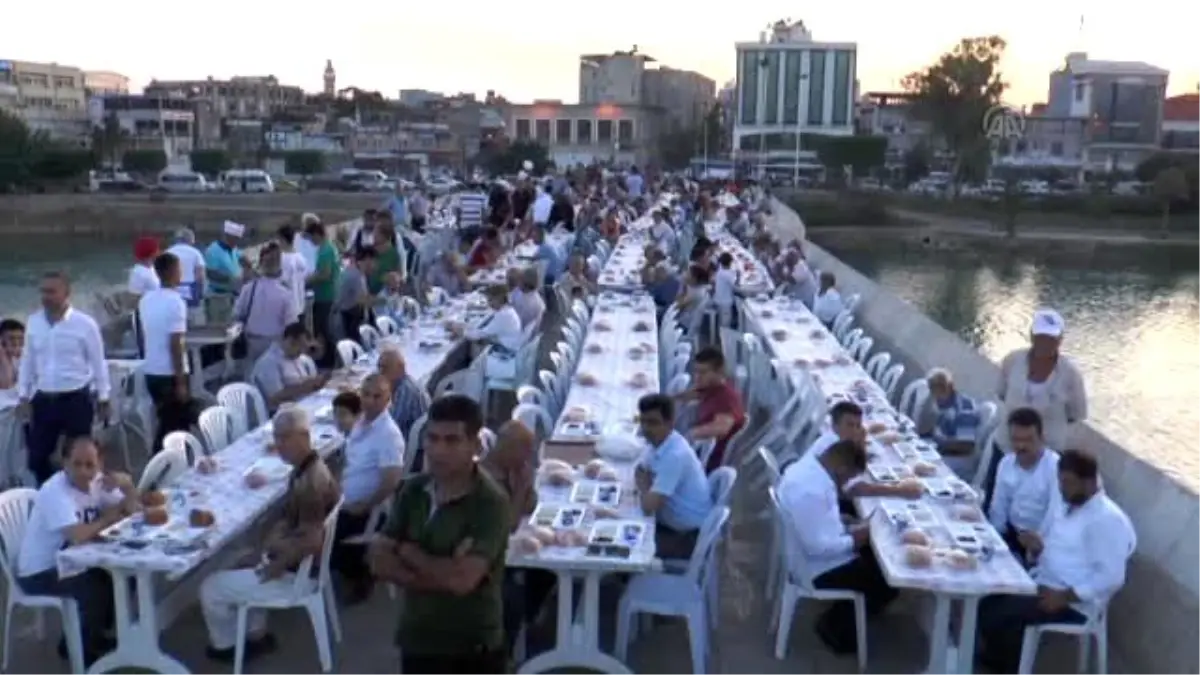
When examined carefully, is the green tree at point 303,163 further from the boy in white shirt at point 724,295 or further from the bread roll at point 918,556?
the bread roll at point 918,556

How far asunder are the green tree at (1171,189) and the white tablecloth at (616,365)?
166 feet

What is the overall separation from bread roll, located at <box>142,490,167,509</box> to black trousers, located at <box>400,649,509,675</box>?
225 cm

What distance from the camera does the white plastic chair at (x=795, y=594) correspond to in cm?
524

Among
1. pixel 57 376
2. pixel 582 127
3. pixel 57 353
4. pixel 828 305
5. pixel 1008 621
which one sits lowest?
pixel 1008 621

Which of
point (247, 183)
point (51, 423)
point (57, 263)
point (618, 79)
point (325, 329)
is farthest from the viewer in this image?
point (618, 79)

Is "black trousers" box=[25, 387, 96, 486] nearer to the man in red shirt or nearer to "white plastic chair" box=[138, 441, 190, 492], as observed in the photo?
"white plastic chair" box=[138, 441, 190, 492]

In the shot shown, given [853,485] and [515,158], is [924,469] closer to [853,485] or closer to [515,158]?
[853,485]

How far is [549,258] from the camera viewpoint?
14320 millimetres

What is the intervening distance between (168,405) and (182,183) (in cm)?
5058

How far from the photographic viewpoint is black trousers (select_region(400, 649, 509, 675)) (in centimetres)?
315

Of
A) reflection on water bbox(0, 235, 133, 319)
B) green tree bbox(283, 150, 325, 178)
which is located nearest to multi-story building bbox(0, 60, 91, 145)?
green tree bbox(283, 150, 325, 178)

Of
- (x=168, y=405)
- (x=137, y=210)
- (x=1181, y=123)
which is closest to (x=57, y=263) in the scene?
(x=137, y=210)

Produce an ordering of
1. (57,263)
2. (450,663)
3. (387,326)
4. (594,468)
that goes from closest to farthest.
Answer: (450,663), (594,468), (387,326), (57,263)

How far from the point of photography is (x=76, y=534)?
4.68 metres
